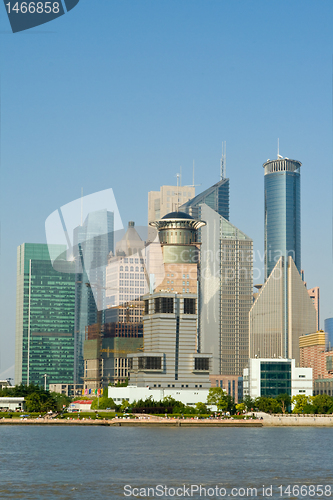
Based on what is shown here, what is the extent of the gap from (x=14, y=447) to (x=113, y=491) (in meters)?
42.1

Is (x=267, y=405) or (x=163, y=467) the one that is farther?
(x=267, y=405)

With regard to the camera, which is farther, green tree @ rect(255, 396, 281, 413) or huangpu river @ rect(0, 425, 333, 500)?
green tree @ rect(255, 396, 281, 413)

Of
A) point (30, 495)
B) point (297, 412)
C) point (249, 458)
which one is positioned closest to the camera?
point (30, 495)

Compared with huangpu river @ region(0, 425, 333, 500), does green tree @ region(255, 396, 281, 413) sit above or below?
below

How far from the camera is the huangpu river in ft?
205

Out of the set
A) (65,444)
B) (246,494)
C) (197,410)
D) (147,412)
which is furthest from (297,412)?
(246,494)

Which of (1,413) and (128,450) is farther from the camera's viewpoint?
(1,413)

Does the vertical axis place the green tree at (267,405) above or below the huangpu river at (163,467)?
below

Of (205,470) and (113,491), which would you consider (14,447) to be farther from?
(113,491)

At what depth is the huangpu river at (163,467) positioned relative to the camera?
62.6 meters

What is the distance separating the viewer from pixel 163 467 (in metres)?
78.1

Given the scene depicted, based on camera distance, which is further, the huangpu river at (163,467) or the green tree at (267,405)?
the green tree at (267,405)

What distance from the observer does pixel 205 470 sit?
76.2 metres

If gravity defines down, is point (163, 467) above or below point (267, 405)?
above
